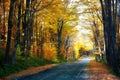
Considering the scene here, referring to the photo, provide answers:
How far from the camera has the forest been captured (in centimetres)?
2523

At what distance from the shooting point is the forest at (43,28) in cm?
2523

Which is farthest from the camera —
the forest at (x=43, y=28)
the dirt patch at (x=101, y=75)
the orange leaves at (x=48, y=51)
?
the orange leaves at (x=48, y=51)

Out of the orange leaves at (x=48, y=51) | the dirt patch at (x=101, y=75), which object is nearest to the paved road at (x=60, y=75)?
the dirt patch at (x=101, y=75)

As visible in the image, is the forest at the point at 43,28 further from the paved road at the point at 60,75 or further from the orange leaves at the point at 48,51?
the paved road at the point at 60,75

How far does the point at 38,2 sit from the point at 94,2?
666 centimetres

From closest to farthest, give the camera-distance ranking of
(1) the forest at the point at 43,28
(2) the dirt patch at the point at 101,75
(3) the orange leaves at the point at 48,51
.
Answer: (2) the dirt patch at the point at 101,75
(1) the forest at the point at 43,28
(3) the orange leaves at the point at 48,51

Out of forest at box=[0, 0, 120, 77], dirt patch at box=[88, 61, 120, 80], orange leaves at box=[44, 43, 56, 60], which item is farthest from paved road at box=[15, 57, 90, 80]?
orange leaves at box=[44, 43, 56, 60]

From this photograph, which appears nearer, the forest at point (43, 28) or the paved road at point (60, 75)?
the paved road at point (60, 75)

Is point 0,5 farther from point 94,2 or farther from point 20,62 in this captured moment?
point 94,2

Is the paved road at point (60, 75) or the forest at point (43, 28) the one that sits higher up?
the forest at point (43, 28)

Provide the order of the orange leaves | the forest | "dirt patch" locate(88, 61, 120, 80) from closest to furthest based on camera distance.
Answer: "dirt patch" locate(88, 61, 120, 80), the forest, the orange leaves

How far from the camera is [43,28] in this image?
5069cm

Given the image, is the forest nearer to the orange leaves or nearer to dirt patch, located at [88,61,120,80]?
the orange leaves

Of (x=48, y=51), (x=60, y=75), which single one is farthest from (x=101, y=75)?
(x=48, y=51)
